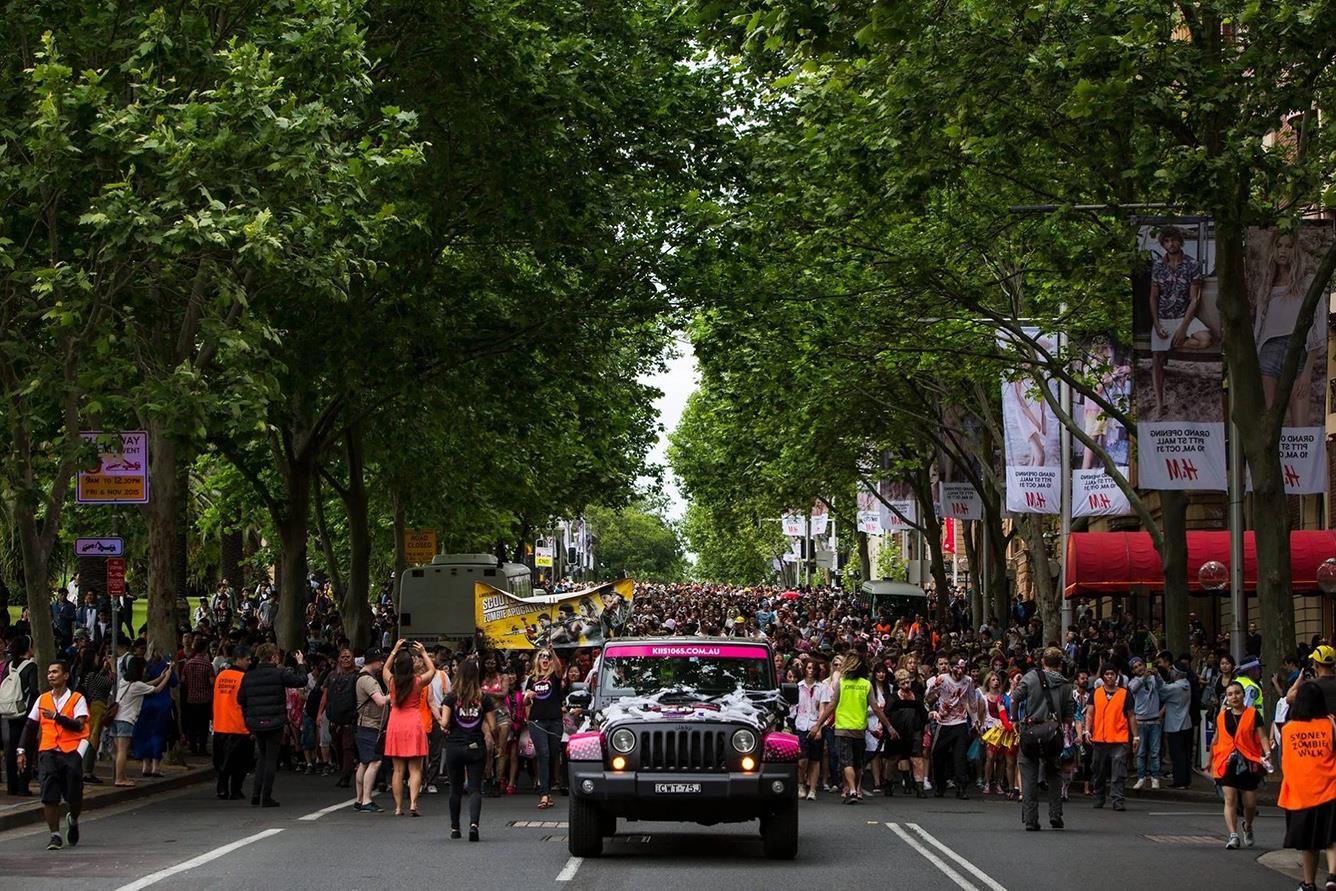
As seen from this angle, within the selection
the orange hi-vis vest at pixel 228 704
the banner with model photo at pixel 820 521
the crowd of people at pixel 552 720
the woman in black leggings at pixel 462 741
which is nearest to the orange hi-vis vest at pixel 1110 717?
the crowd of people at pixel 552 720

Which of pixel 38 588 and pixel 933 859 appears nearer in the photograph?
pixel 933 859

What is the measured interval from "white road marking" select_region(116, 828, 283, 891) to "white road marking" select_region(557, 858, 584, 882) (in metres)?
2.88

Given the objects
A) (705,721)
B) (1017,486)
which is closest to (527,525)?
(1017,486)

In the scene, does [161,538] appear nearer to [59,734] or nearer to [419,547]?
[59,734]

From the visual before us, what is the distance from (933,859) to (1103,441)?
22513 millimetres

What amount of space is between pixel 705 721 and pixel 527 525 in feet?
168

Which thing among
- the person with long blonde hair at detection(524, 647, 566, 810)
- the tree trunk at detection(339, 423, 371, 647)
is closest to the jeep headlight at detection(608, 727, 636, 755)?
the person with long blonde hair at detection(524, 647, 566, 810)

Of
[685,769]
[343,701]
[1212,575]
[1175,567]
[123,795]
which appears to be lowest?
[123,795]

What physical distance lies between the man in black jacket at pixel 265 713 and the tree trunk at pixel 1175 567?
1417 cm

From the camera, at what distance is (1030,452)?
120 feet

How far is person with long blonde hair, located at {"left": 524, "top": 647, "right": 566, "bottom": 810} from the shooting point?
23.0m

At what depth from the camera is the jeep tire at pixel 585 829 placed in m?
16.0

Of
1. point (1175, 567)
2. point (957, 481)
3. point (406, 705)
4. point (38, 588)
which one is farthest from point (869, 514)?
point (406, 705)

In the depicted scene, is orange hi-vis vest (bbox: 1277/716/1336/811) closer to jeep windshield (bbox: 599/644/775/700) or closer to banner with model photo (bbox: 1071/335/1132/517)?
jeep windshield (bbox: 599/644/775/700)
